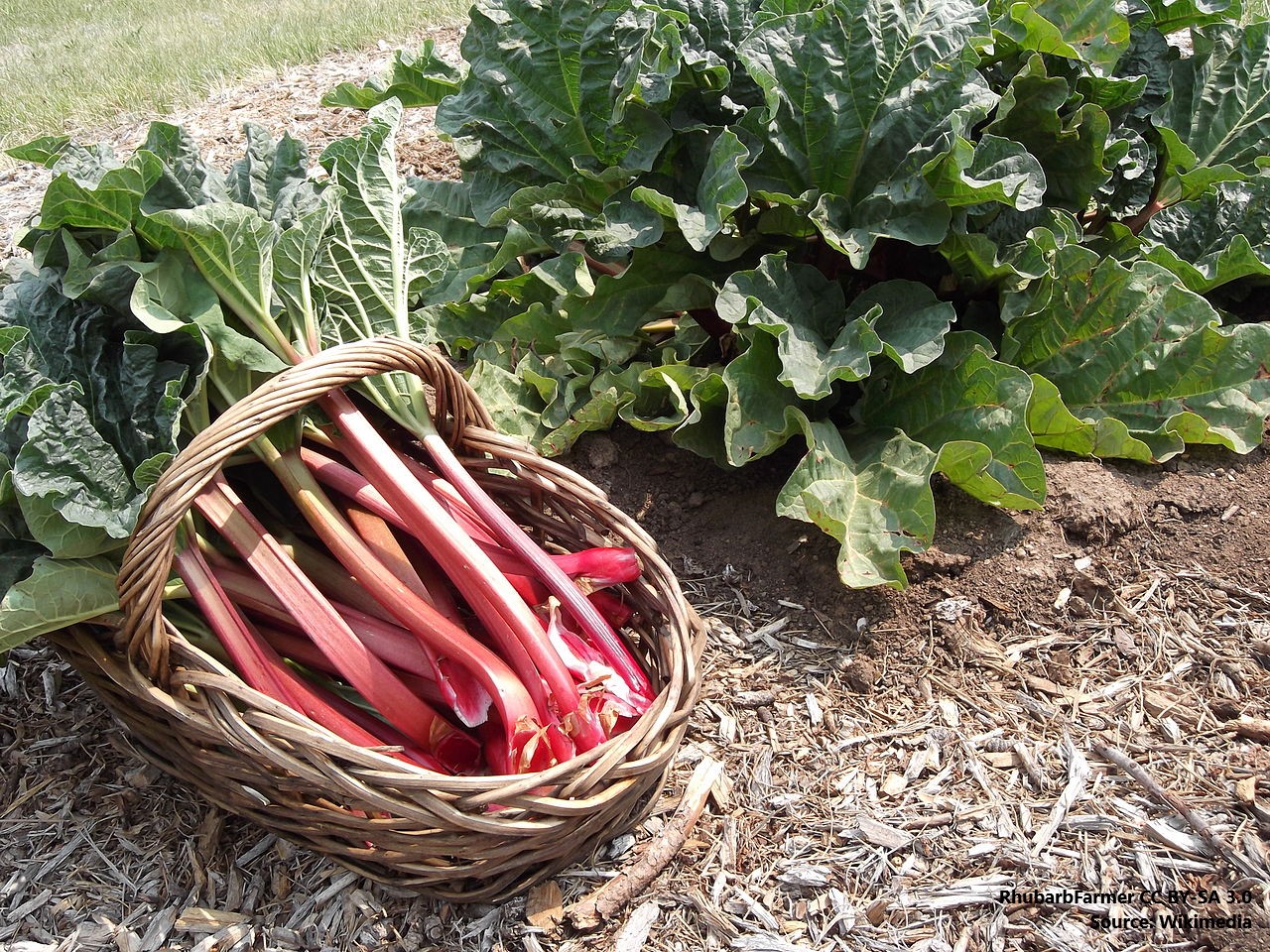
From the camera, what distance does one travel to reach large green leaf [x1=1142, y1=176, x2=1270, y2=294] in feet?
9.37

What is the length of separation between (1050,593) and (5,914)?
235 centimetres

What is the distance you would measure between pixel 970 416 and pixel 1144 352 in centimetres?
53

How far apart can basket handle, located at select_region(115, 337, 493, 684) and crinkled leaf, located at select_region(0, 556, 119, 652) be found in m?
0.08

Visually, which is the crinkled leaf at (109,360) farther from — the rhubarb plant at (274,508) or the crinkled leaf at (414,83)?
the crinkled leaf at (414,83)

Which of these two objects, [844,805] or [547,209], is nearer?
[844,805]

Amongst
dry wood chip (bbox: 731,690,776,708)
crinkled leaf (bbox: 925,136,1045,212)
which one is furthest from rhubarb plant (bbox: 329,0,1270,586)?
dry wood chip (bbox: 731,690,776,708)

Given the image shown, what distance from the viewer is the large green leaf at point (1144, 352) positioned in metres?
2.64

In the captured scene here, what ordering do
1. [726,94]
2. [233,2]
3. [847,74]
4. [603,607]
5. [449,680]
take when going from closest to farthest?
[449,680] < [603,607] < [847,74] < [726,94] < [233,2]

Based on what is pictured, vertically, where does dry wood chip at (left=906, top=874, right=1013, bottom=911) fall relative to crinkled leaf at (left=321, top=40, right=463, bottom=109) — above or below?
below

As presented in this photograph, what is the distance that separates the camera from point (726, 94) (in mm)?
2832

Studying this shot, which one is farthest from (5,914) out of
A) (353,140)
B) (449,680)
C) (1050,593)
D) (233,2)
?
(233,2)

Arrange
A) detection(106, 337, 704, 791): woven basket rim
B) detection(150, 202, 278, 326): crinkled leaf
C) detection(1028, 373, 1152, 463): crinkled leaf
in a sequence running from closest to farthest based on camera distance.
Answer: detection(106, 337, 704, 791): woven basket rim → detection(150, 202, 278, 326): crinkled leaf → detection(1028, 373, 1152, 463): crinkled leaf

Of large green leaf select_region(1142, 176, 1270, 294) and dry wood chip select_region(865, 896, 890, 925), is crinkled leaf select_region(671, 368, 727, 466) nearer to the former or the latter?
dry wood chip select_region(865, 896, 890, 925)

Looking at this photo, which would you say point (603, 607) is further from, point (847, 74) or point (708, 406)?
point (847, 74)
